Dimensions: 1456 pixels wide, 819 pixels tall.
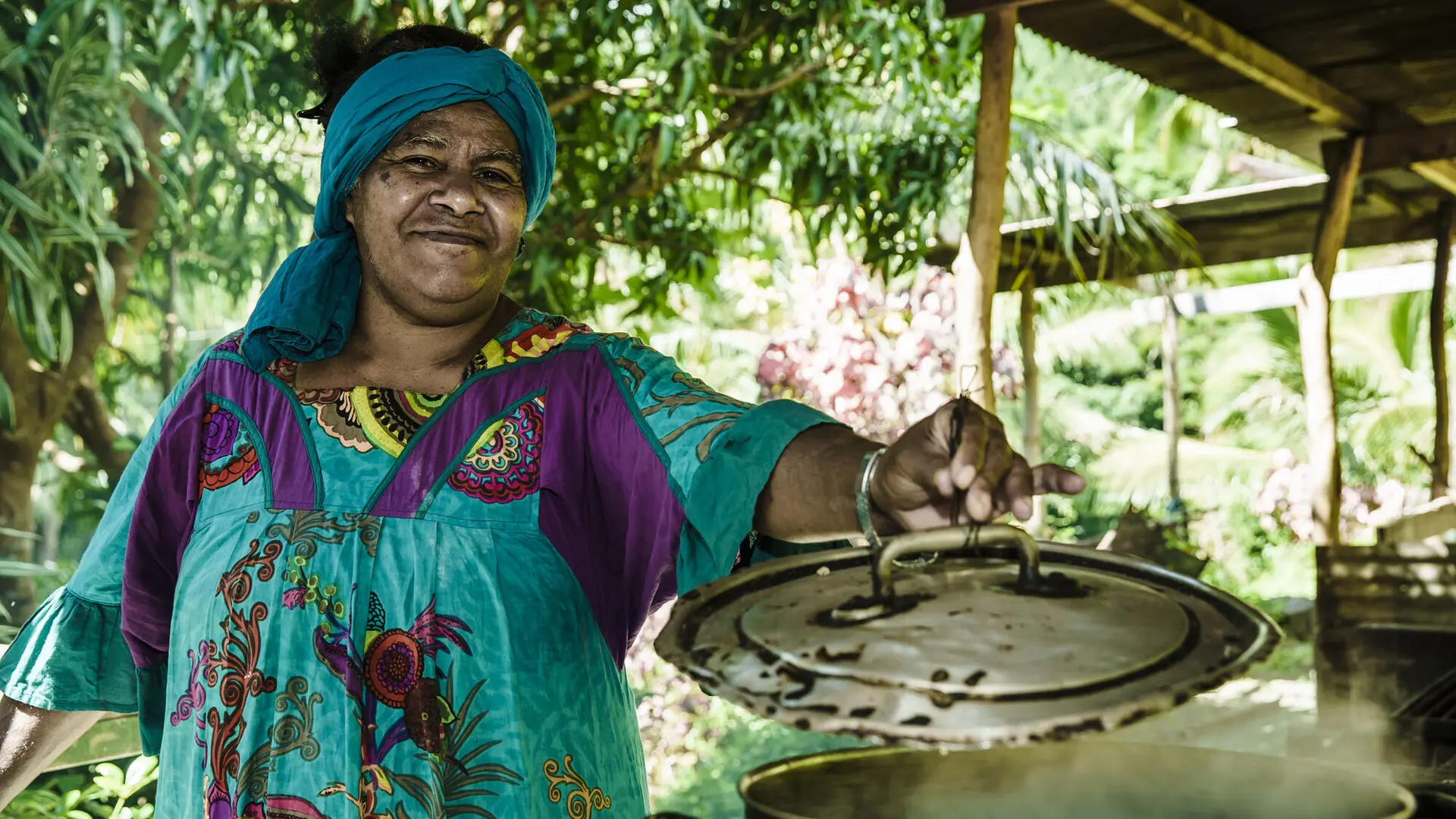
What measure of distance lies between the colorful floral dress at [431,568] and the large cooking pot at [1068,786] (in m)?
0.22

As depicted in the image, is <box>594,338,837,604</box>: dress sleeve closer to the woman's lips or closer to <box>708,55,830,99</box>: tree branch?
the woman's lips

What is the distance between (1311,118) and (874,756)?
4.65 m

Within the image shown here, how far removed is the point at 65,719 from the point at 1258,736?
224 inches

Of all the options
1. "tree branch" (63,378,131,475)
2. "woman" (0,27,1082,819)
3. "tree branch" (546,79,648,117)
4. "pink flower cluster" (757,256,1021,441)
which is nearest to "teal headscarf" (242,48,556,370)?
"woman" (0,27,1082,819)

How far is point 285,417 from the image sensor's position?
5.28 ft

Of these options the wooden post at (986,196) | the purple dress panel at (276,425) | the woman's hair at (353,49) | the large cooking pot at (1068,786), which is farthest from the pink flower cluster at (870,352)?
the purple dress panel at (276,425)

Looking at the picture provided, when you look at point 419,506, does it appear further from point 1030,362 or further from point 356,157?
point 1030,362

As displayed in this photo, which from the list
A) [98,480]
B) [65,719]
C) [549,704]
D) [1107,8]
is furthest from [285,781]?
[98,480]

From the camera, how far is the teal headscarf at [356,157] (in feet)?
5.13

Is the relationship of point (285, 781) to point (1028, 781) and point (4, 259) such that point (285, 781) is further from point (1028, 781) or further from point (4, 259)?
point (4, 259)

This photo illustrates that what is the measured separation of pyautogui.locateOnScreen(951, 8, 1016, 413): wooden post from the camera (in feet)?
12.9

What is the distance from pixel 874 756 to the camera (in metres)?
1.64

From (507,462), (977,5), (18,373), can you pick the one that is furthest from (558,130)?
(507,462)

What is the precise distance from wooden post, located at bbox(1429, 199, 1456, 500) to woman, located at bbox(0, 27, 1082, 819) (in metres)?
7.66
